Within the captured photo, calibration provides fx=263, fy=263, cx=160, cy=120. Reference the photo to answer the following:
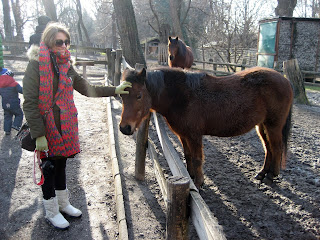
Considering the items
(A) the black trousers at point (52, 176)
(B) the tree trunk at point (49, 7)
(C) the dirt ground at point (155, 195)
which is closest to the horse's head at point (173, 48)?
(C) the dirt ground at point (155, 195)

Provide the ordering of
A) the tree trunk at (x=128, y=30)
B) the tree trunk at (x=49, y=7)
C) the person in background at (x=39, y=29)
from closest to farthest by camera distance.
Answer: the person in background at (x=39, y=29)
the tree trunk at (x=128, y=30)
the tree trunk at (x=49, y=7)

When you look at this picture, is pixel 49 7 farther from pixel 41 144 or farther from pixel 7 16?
pixel 41 144

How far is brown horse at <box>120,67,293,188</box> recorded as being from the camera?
10.4ft

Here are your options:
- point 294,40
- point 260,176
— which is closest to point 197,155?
point 260,176

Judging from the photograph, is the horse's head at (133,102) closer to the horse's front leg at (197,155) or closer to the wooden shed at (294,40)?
the horse's front leg at (197,155)

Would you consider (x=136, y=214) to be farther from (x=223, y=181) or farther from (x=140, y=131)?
(x=223, y=181)

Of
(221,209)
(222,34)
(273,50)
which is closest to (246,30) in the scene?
(222,34)

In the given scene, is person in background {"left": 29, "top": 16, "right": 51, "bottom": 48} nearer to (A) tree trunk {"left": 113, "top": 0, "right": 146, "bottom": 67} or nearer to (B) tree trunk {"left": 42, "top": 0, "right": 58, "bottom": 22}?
(A) tree trunk {"left": 113, "top": 0, "right": 146, "bottom": 67}

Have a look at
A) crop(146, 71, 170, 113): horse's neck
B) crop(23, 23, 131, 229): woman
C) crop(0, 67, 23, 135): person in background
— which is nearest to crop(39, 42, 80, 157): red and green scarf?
crop(23, 23, 131, 229): woman

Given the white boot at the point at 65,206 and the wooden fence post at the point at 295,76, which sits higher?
the wooden fence post at the point at 295,76

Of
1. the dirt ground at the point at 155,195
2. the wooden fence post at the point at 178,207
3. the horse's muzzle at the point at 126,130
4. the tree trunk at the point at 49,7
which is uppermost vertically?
the tree trunk at the point at 49,7

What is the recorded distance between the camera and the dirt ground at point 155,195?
3.00m

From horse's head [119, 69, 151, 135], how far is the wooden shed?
1323cm

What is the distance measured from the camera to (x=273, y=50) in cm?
1511
